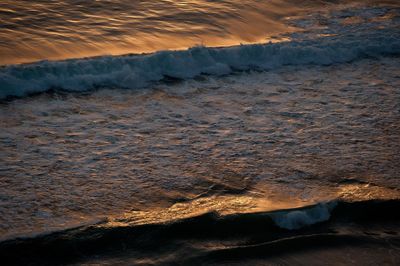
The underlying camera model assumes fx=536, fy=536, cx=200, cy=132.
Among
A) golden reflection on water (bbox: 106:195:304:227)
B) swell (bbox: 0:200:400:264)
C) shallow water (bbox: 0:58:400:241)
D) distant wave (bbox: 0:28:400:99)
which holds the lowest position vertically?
swell (bbox: 0:200:400:264)

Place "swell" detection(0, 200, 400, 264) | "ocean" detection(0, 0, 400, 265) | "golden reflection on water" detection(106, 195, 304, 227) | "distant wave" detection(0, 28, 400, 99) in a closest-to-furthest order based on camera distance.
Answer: "swell" detection(0, 200, 400, 264), "ocean" detection(0, 0, 400, 265), "golden reflection on water" detection(106, 195, 304, 227), "distant wave" detection(0, 28, 400, 99)

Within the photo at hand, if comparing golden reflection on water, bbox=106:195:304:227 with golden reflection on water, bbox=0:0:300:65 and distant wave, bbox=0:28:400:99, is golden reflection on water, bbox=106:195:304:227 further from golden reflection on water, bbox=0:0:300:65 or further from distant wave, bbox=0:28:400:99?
golden reflection on water, bbox=0:0:300:65

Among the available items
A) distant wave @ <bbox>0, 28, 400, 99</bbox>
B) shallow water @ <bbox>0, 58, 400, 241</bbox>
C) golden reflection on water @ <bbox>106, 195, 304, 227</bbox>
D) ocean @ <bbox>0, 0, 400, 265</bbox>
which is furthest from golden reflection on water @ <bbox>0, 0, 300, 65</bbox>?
golden reflection on water @ <bbox>106, 195, 304, 227</bbox>

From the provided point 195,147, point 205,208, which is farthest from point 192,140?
point 205,208

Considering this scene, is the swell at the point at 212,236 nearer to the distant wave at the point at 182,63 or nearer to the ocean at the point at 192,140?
the ocean at the point at 192,140

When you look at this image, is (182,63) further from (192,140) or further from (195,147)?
(195,147)

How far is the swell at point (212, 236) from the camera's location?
320 centimetres

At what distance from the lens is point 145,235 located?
338cm

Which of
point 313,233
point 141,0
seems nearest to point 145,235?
point 313,233

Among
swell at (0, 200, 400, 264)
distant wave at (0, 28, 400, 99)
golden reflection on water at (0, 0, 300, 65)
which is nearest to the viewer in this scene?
swell at (0, 200, 400, 264)

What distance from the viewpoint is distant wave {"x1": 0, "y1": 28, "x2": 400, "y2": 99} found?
5832mm

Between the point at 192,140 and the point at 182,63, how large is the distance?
2106 millimetres

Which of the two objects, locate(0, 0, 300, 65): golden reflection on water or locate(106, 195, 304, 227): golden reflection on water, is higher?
locate(0, 0, 300, 65): golden reflection on water

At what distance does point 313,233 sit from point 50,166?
2.03 meters
